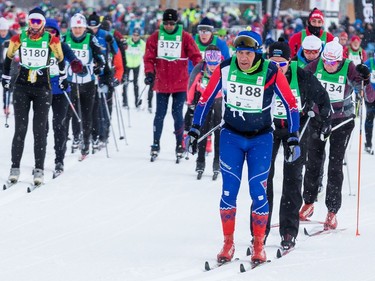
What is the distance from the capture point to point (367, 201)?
11.4 meters

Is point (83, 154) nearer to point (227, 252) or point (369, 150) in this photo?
point (369, 150)

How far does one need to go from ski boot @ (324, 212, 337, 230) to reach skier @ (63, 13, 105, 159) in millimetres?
4753

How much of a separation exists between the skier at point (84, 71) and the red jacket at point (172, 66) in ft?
2.18

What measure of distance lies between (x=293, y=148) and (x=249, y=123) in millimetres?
416

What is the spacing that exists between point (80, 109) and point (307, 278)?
658cm

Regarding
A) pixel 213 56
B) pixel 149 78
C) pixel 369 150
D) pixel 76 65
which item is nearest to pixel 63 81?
pixel 76 65

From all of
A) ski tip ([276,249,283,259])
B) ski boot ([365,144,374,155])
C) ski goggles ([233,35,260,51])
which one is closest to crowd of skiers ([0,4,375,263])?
ski goggles ([233,35,260,51])

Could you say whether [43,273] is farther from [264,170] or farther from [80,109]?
[80,109]

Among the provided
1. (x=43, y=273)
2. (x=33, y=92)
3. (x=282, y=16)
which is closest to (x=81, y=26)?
(x=33, y=92)

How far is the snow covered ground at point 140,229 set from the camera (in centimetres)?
769

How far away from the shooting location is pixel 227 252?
7977mm

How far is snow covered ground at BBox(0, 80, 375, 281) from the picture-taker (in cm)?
769

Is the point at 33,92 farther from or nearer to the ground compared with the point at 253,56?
nearer to the ground

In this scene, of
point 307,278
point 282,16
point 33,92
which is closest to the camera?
point 307,278
